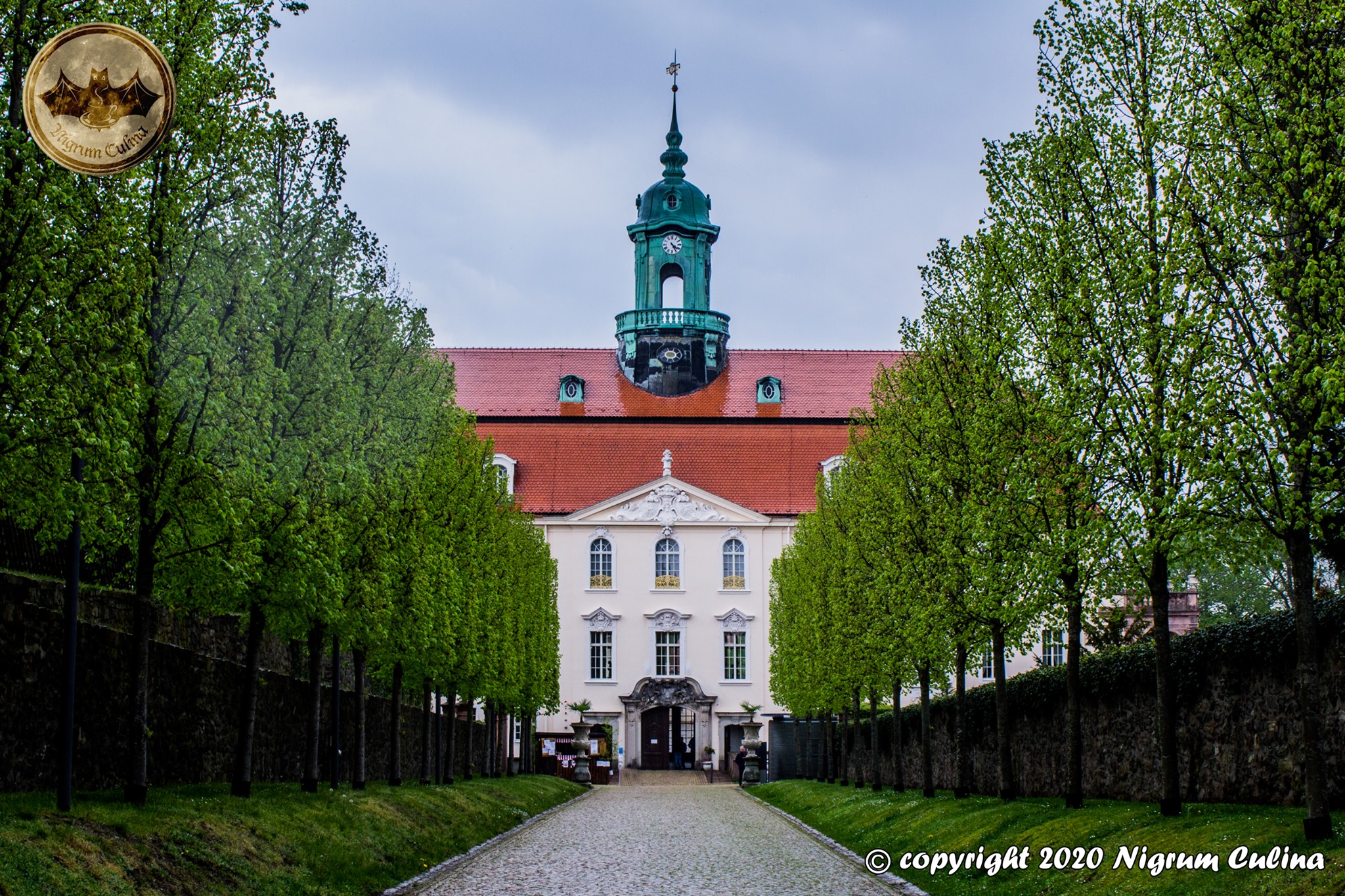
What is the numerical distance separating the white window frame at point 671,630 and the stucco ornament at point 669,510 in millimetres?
4049

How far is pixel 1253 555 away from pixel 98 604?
13298mm

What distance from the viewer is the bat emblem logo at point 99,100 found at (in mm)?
10539

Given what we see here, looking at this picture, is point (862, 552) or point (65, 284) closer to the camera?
point (65, 284)

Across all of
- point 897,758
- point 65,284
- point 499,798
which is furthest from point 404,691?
point 65,284

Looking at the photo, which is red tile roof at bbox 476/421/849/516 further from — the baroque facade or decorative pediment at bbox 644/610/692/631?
decorative pediment at bbox 644/610/692/631

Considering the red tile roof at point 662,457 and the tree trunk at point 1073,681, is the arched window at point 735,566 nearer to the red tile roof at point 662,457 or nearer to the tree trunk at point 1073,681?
the red tile roof at point 662,457

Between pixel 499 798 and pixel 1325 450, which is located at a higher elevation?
pixel 1325 450

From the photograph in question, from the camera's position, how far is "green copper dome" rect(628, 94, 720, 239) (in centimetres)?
6744

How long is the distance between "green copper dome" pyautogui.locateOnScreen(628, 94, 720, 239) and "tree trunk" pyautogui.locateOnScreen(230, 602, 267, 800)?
166ft

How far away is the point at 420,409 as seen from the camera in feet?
82.2

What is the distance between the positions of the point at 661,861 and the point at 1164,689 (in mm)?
7234

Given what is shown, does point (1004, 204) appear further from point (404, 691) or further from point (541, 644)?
point (541, 644)

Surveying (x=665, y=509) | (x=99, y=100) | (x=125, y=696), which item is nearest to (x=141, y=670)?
(x=125, y=696)

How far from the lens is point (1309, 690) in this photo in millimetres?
12133
